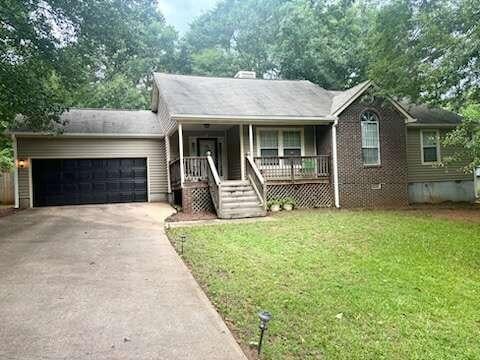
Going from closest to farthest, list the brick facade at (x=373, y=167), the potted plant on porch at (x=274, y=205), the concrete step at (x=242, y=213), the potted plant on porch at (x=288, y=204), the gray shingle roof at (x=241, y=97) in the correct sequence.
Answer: the concrete step at (x=242, y=213)
the potted plant on porch at (x=274, y=205)
the potted plant on porch at (x=288, y=204)
the gray shingle roof at (x=241, y=97)
the brick facade at (x=373, y=167)

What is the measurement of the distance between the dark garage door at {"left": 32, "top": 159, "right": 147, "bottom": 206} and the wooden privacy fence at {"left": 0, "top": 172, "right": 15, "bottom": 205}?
4.00 m

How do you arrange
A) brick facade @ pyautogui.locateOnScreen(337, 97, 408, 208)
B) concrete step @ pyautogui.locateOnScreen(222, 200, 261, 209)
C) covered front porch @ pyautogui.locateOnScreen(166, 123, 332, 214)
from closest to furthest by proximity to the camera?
concrete step @ pyautogui.locateOnScreen(222, 200, 261, 209)
covered front porch @ pyautogui.locateOnScreen(166, 123, 332, 214)
brick facade @ pyautogui.locateOnScreen(337, 97, 408, 208)

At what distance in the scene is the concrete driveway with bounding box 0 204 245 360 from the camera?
11.4 ft

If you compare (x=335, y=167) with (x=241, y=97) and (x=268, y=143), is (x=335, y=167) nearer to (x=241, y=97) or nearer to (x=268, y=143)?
(x=268, y=143)

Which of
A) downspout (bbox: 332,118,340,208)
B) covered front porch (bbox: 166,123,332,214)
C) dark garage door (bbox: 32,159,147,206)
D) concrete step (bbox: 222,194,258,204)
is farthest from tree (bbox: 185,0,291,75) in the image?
concrete step (bbox: 222,194,258,204)

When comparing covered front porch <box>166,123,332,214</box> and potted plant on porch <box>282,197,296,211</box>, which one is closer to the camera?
covered front porch <box>166,123,332,214</box>

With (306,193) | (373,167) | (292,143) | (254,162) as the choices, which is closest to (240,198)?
(254,162)

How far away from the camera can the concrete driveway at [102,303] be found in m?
3.47

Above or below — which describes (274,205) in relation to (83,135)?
below

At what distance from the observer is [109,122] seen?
16594 millimetres

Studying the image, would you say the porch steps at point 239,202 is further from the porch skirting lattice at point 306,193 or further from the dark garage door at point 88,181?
the dark garage door at point 88,181

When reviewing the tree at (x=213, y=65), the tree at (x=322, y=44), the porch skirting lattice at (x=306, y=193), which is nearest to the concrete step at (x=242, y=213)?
the porch skirting lattice at (x=306, y=193)

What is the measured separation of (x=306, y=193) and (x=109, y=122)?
9298 millimetres

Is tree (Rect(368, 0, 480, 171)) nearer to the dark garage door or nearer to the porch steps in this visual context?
the porch steps
